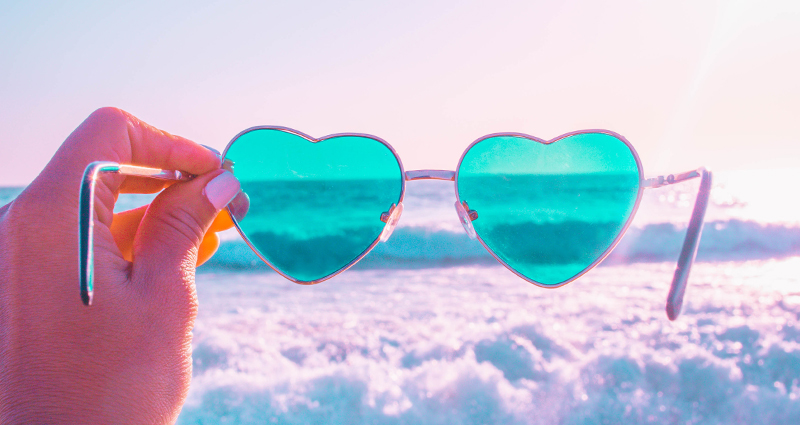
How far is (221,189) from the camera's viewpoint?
3.43 ft

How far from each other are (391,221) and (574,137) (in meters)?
0.64

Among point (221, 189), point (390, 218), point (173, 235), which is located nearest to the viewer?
point (173, 235)

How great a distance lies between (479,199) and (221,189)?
0.78 meters

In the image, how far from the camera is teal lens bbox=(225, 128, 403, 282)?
4.06 feet

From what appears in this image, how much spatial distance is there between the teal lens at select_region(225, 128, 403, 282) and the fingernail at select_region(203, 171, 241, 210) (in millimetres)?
105

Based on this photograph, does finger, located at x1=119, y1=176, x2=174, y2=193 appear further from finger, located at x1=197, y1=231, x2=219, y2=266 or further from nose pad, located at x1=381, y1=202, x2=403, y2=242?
nose pad, located at x1=381, y1=202, x2=403, y2=242

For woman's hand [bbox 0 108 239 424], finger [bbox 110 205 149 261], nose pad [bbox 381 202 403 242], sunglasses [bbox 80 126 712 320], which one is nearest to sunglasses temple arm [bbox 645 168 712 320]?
sunglasses [bbox 80 126 712 320]

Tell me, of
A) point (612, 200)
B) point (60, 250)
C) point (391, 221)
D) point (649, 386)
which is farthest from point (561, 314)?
point (60, 250)

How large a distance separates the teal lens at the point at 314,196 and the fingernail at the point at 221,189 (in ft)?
0.35

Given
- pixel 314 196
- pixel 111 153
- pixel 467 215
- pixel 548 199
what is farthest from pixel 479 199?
pixel 111 153

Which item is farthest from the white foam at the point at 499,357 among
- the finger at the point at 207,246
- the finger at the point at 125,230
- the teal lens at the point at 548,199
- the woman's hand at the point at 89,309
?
the woman's hand at the point at 89,309

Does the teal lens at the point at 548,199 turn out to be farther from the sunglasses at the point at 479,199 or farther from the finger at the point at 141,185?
the finger at the point at 141,185

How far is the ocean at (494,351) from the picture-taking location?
2.07 metres

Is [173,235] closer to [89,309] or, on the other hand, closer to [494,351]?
[89,309]
